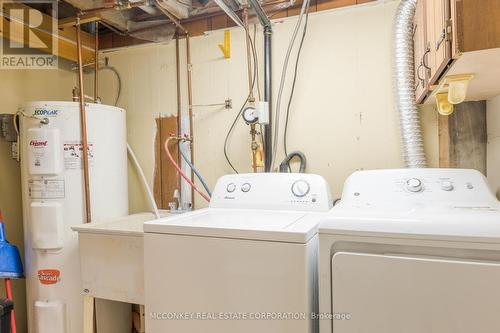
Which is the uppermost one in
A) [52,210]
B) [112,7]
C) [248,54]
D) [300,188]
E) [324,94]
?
[112,7]

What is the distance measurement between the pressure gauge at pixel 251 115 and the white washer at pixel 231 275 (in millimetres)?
729

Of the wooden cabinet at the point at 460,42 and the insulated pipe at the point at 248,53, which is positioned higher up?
the insulated pipe at the point at 248,53

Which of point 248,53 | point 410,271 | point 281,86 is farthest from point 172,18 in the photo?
point 410,271

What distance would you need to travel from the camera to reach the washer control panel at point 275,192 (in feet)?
4.97

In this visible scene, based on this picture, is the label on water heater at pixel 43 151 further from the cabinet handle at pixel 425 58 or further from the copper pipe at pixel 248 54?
the cabinet handle at pixel 425 58

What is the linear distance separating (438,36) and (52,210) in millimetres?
2002

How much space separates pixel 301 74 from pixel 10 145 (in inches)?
75.7

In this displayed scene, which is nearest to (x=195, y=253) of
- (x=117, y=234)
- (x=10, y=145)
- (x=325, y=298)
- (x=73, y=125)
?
(x=325, y=298)

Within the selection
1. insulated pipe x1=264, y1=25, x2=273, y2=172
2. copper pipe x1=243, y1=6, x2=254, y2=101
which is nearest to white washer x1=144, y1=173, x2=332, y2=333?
insulated pipe x1=264, y1=25, x2=273, y2=172

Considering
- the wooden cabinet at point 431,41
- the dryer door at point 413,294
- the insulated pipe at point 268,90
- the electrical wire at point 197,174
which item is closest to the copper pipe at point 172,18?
the insulated pipe at point 268,90

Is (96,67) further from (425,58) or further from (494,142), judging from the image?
(494,142)

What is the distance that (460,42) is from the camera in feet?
2.86

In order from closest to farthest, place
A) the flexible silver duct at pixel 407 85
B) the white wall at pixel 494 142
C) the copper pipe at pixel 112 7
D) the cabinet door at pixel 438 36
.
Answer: the cabinet door at pixel 438 36
the white wall at pixel 494 142
the flexible silver duct at pixel 407 85
the copper pipe at pixel 112 7

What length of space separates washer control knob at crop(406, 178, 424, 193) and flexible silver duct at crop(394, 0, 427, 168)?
0.75 ft
